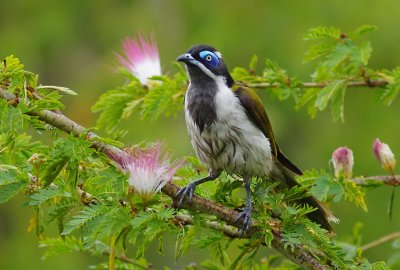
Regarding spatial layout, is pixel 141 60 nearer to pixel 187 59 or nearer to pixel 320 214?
pixel 187 59

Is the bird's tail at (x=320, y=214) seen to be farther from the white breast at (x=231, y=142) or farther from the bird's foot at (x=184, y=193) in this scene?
the bird's foot at (x=184, y=193)

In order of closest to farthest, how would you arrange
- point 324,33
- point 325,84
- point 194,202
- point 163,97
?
point 194,202, point 324,33, point 325,84, point 163,97

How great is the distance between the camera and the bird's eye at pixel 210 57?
4.86m

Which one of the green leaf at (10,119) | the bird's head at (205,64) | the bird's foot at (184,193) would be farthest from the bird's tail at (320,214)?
the green leaf at (10,119)

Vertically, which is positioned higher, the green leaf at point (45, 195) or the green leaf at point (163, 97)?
the green leaf at point (163, 97)

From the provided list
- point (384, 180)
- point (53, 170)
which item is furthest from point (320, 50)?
point (53, 170)

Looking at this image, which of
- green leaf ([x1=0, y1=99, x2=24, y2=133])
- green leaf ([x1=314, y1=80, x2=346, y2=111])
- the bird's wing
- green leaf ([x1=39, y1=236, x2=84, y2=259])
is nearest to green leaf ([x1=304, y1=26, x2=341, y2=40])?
green leaf ([x1=314, y1=80, x2=346, y2=111])

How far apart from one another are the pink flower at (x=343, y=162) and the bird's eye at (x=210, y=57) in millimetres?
829

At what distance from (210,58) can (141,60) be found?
1.69 ft

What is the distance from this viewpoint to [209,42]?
13195mm

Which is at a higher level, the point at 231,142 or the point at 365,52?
the point at 365,52

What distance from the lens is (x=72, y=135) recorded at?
3453 mm

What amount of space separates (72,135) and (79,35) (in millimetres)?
12898

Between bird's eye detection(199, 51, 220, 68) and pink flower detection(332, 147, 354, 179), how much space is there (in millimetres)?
829
